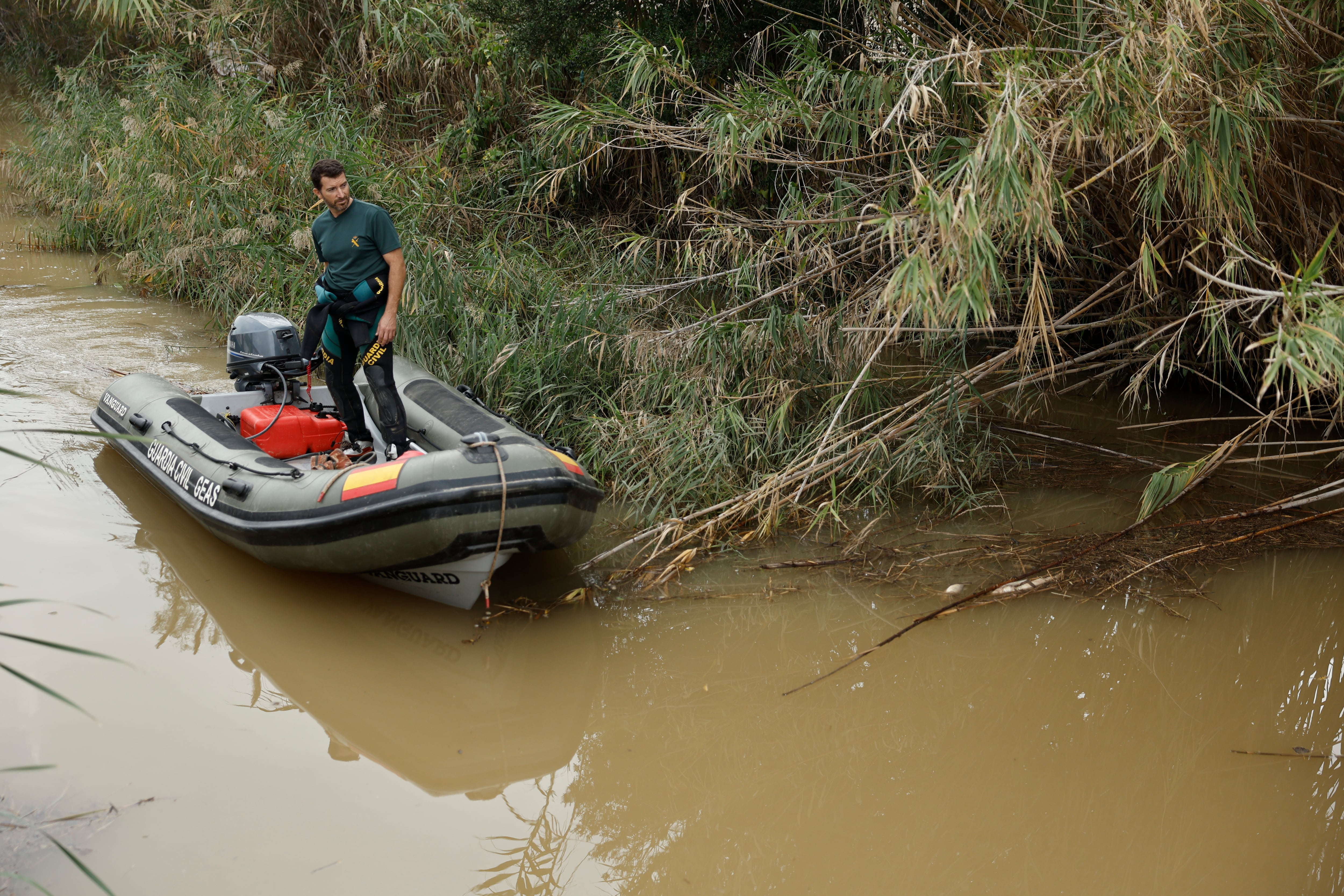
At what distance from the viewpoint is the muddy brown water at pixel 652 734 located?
237 cm

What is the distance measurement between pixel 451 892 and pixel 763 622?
1.50 metres

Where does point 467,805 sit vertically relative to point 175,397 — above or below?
below

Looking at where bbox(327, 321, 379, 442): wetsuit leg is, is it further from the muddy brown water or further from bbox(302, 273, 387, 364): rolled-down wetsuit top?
the muddy brown water

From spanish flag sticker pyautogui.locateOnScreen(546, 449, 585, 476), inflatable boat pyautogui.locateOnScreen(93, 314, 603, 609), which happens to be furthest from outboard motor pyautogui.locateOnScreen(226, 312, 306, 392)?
spanish flag sticker pyautogui.locateOnScreen(546, 449, 585, 476)

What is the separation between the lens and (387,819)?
248 centimetres

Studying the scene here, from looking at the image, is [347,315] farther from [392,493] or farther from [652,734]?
[652,734]

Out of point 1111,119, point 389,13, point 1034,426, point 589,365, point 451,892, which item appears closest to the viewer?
point 451,892

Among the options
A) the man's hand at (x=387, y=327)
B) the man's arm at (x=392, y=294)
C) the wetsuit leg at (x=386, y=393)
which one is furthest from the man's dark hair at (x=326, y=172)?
the wetsuit leg at (x=386, y=393)

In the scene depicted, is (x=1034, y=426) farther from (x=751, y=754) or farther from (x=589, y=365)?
(x=751, y=754)

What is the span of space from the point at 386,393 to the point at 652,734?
5.57 ft

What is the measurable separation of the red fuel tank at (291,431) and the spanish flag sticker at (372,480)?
101 cm

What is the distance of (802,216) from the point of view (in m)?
4.38

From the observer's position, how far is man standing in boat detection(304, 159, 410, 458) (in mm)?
3641

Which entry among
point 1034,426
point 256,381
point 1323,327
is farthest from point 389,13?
point 1323,327
